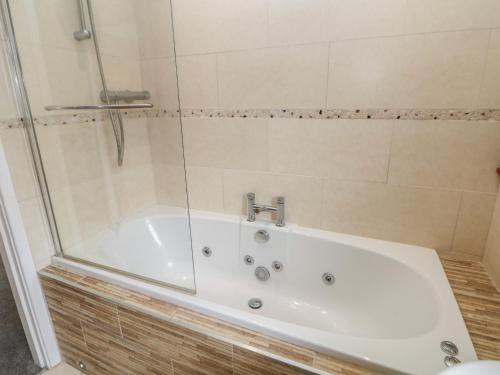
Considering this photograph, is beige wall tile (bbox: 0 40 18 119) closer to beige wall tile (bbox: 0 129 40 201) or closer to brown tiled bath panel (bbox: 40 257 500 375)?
beige wall tile (bbox: 0 129 40 201)

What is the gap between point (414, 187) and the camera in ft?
4.38

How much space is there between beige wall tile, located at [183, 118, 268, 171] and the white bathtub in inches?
14.3

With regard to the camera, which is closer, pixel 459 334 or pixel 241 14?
pixel 459 334

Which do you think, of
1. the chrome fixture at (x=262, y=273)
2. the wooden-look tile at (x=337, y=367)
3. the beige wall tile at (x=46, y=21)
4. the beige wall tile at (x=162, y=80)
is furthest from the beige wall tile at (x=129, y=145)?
the wooden-look tile at (x=337, y=367)

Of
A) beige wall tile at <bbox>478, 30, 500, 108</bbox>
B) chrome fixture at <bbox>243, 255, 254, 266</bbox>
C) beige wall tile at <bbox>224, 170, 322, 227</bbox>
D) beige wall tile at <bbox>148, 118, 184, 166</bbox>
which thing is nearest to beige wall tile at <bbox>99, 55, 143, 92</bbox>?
beige wall tile at <bbox>148, 118, 184, 166</bbox>

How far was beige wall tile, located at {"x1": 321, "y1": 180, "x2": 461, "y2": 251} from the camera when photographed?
52.1 inches

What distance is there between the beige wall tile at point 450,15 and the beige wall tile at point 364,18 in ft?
0.15

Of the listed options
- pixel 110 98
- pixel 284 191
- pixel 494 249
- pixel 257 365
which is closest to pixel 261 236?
pixel 284 191

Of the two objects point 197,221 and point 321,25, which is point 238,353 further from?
point 321,25

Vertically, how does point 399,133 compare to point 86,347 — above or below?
above

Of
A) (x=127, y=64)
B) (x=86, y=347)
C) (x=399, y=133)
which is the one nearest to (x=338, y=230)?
(x=399, y=133)

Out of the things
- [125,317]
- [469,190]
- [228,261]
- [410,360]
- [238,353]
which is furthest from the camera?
[228,261]

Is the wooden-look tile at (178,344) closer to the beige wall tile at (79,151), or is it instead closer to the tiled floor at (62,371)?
the tiled floor at (62,371)

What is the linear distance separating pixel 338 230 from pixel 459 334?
2.41 feet
